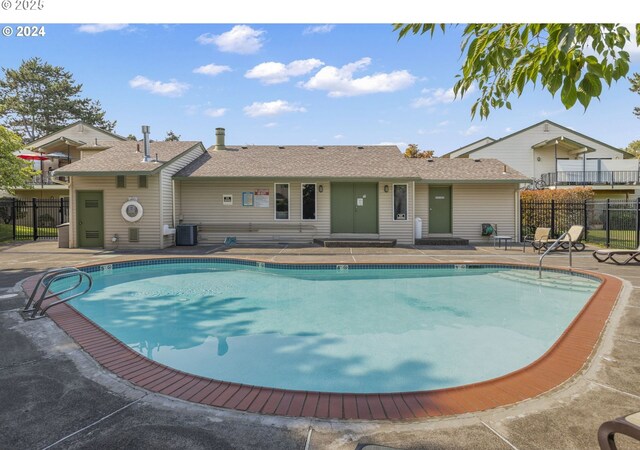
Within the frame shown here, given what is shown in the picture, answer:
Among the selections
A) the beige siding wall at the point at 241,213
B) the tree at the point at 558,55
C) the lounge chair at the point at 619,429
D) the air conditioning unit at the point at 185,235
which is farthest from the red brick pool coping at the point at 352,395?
the beige siding wall at the point at 241,213

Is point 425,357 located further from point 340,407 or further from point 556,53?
point 556,53

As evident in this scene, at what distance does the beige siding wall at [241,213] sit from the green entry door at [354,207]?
15.3 inches

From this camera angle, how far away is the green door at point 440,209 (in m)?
16.7

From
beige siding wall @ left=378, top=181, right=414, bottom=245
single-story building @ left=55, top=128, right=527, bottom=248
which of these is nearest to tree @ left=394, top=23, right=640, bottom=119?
single-story building @ left=55, top=128, right=527, bottom=248

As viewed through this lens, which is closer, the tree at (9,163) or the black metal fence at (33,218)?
the tree at (9,163)

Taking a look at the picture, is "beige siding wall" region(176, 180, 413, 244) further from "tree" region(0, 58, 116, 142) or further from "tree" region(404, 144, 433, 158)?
"tree" region(0, 58, 116, 142)

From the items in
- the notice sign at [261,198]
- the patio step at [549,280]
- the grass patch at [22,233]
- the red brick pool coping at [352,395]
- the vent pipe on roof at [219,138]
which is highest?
the vent pipe on roof at [219,138]

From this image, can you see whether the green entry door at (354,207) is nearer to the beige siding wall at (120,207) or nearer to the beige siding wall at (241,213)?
the beige siding wall at (241,213)

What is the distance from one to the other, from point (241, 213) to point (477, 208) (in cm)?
1033

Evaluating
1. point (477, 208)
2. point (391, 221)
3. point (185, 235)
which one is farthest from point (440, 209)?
point (185, 235)

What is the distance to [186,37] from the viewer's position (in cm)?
690

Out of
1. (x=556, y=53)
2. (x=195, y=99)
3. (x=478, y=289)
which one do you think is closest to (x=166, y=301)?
(x=478, y=289)

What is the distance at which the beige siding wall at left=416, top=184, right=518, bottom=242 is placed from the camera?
1645cm

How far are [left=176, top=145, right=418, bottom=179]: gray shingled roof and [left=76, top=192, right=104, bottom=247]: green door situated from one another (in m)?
3.33
